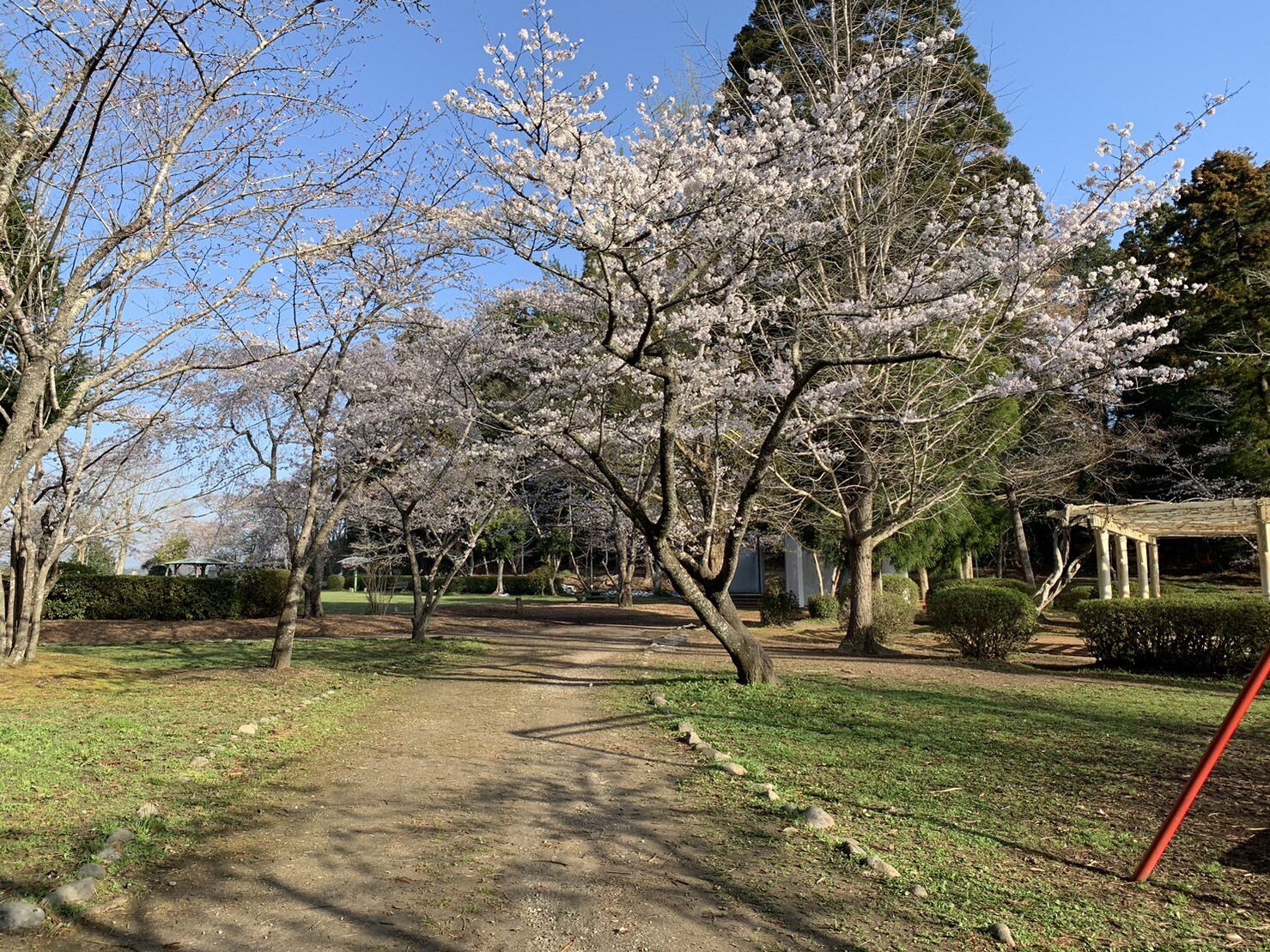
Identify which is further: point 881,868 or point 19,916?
point 881,868

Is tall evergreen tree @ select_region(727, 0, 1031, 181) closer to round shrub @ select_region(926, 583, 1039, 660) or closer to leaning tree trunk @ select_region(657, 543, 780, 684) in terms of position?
round shrub @ select_region(926, 583, 1039, 660)

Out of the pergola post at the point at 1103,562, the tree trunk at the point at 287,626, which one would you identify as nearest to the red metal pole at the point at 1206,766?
the tree trunk at the point at 287,626

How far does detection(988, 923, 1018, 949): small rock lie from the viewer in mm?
2979

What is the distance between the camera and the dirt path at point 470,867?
299cm

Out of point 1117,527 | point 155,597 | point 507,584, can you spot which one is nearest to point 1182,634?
point 1117,527

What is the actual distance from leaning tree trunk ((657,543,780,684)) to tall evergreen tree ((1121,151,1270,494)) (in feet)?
47.8

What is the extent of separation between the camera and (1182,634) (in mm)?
10750

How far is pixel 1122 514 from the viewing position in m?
14.6

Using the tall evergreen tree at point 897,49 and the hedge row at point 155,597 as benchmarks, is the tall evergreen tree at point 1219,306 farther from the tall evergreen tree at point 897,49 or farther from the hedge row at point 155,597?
the hedge row at point 155,597

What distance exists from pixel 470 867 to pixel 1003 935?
2.19 meters

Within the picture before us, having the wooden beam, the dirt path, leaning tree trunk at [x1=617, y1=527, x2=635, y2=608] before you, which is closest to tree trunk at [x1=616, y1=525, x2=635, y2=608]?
leaning tree trunk at [x1=617, y1=527, x2=635, y2=608]

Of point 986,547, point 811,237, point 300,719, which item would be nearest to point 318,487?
point 300,719

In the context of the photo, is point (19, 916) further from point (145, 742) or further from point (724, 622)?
point (724, 622)

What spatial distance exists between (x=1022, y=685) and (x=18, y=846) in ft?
29.7
